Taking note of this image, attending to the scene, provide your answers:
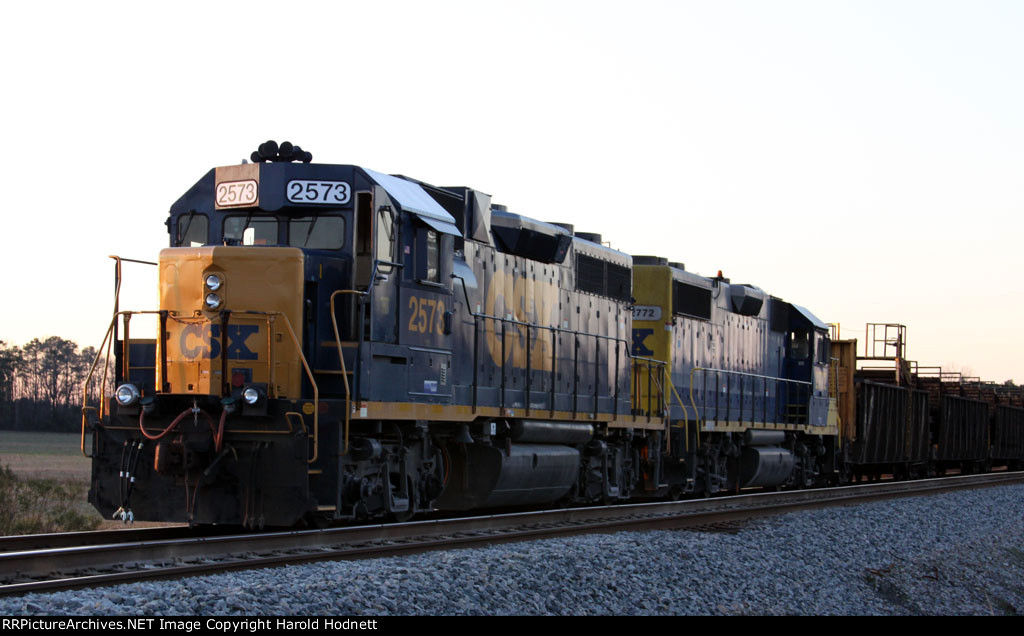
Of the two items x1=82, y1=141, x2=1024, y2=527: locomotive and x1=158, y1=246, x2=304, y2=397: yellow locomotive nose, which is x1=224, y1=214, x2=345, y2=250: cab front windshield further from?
x1=158, y1=246, x2=304, y2=397: yellow locomotive nose

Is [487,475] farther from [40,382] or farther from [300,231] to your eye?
[40,382]

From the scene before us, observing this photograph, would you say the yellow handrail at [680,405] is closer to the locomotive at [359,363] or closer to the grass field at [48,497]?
the locomotive at [359,363]

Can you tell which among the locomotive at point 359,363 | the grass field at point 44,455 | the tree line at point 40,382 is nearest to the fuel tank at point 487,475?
the locomotive at point 359,363

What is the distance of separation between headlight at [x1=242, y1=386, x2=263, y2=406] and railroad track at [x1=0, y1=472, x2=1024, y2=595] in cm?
121

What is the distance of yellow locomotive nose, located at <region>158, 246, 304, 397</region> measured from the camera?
33.9 feet

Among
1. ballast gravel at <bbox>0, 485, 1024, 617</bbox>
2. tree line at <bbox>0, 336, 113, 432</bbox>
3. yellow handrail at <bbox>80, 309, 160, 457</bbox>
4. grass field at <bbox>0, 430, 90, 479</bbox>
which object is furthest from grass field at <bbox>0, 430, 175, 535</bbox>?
tree line at <bbox>0, 336, 113, 432</bbox>

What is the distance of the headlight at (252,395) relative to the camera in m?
9.98

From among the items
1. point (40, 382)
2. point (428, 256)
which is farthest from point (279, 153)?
point (40, 382)

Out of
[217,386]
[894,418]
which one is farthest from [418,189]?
[894,418]

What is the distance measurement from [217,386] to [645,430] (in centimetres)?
859

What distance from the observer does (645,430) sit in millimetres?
17328

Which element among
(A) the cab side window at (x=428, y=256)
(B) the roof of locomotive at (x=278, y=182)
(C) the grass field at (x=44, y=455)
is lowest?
(C) the grass field at (x=44, y=455)

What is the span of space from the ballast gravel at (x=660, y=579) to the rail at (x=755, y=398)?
11.6 ft

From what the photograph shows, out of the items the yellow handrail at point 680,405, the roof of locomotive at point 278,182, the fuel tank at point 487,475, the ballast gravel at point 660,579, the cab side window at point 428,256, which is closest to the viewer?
the ballast gravel at point 660,579
